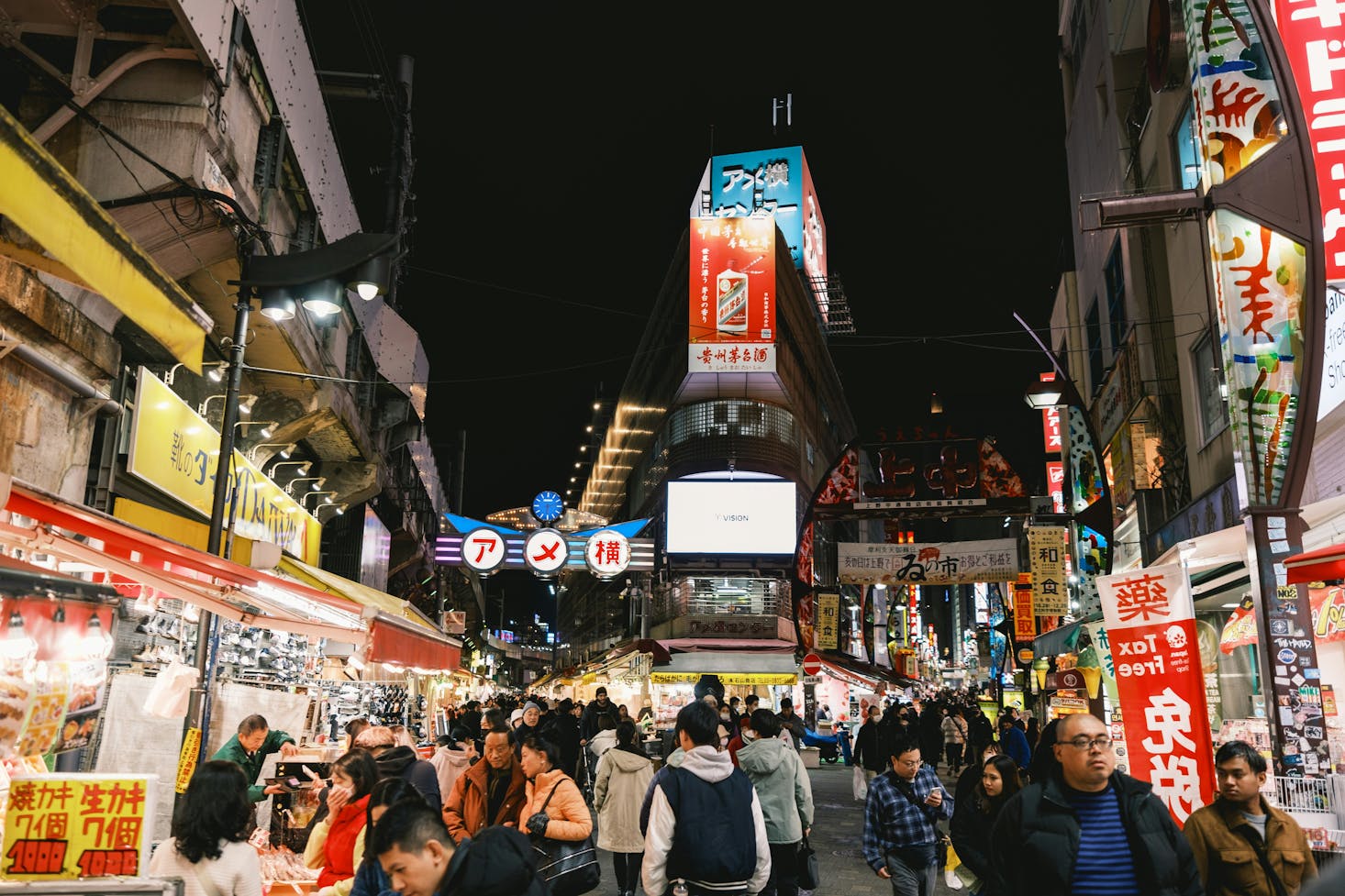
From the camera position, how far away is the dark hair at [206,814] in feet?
15.0

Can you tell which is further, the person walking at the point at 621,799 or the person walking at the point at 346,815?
the person walking at the point at 621,799

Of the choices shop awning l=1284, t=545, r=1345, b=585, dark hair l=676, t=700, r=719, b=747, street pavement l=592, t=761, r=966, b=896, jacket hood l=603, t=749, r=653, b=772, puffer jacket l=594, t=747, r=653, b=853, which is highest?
shop awning l=1284, t=545, r=1345, b=585

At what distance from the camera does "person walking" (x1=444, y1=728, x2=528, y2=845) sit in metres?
6.46

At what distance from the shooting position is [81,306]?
33.4 feet

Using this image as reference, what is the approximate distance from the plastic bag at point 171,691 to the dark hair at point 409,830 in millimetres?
5743

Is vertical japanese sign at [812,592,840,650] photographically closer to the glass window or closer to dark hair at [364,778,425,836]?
the glass window

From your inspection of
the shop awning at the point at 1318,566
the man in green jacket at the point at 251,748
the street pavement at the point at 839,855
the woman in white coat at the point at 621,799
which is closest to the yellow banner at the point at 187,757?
the man in green jacket at the point at 251,748

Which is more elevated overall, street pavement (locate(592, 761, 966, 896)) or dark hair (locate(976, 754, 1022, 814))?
dark hair (locate(976, 754, 1022, 814))

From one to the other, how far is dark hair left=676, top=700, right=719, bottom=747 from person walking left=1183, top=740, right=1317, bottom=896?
2655mm

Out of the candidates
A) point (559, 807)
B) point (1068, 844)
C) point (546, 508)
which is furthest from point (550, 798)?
point (546, 508)

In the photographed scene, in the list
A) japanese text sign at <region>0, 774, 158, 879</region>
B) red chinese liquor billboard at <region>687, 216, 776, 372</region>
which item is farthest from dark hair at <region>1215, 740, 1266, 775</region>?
red chinese liquor billboard at <region>687, 216, 776, 372</region>

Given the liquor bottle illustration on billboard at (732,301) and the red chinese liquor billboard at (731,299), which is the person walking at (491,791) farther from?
the liquor bottle illustration on billboard at (732,301)

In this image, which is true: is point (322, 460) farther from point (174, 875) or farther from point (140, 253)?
point (174, 875)

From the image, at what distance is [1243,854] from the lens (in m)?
5.27
